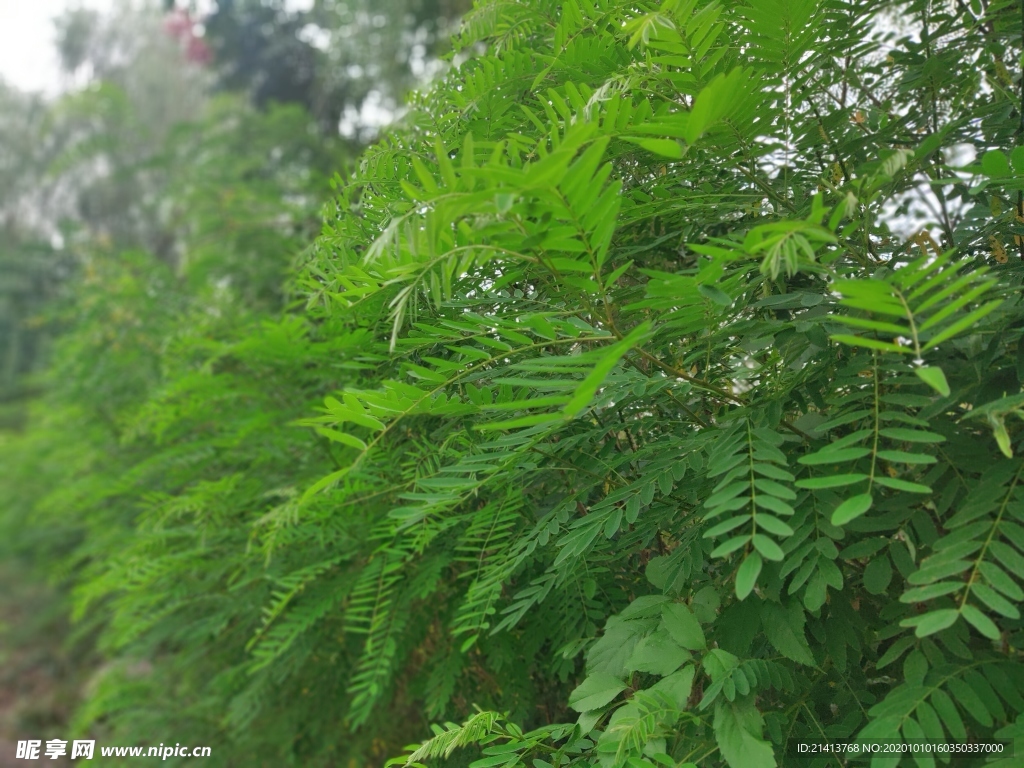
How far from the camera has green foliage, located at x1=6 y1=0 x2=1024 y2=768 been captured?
0.54m

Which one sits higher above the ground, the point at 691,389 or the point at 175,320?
the point at 175,320

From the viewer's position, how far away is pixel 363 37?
3.63m

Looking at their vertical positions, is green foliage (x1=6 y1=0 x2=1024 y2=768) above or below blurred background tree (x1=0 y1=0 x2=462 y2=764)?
below

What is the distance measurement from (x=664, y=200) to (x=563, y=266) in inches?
7.2

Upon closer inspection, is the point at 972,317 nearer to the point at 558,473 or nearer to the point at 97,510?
the point at 558,473

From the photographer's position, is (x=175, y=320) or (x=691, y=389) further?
(x=175, y=320)

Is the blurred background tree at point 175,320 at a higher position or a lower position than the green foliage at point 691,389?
higher

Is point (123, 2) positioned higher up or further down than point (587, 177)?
higher up

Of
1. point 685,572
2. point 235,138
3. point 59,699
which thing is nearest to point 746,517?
point 685,572

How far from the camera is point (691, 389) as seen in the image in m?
0.69

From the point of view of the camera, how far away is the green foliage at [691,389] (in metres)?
0.54

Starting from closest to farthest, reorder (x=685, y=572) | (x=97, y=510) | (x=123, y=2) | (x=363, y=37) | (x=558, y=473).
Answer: (x=685, y=572), (x=558, y=473), (x=97, y=510), (x=363, y=37), (x=123, y=2)

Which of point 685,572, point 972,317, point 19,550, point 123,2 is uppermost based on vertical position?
point 123,2

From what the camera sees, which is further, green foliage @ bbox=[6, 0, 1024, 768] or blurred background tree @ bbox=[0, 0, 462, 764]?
blurred background tree @ bbox=[0, 0, 462, 764]
